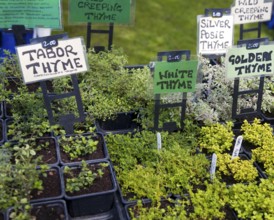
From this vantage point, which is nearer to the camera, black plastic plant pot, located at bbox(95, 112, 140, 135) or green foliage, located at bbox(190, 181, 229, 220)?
green foliage, located at bbox(190, 181, 229, 220)

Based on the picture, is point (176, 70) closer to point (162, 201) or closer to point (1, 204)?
point (162, 201)

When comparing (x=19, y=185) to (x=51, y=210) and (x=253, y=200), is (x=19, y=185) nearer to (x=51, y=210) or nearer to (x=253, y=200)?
(x=51, y=210)

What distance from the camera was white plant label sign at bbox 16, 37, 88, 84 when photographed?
170 cm

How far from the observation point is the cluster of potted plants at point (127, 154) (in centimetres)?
158

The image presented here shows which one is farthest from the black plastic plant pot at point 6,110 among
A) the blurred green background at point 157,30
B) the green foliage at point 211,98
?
the blurred green background at point 157,30

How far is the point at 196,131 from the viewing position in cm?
204

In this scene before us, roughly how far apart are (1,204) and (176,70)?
0.99m

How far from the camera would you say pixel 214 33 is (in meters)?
2.18

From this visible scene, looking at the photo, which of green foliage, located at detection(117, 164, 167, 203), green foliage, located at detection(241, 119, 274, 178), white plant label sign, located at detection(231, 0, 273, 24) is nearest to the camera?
green foliage, located at detection(117, 164, 167, 203)

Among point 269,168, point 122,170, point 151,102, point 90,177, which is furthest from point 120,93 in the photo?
point 269,168

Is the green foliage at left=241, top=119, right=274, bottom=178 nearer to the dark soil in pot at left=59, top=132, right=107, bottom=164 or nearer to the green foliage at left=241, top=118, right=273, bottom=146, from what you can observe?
the green foliage at left=241, top=118, right=273, bottom=146

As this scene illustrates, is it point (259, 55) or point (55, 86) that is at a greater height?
point (259, 55)

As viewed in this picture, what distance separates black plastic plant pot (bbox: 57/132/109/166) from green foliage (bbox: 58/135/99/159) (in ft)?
0.04

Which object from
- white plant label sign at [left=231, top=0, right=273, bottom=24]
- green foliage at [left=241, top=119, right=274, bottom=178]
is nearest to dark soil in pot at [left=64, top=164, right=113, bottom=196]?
green foliage at [left=241, top=119, right=274, bottom=178]
